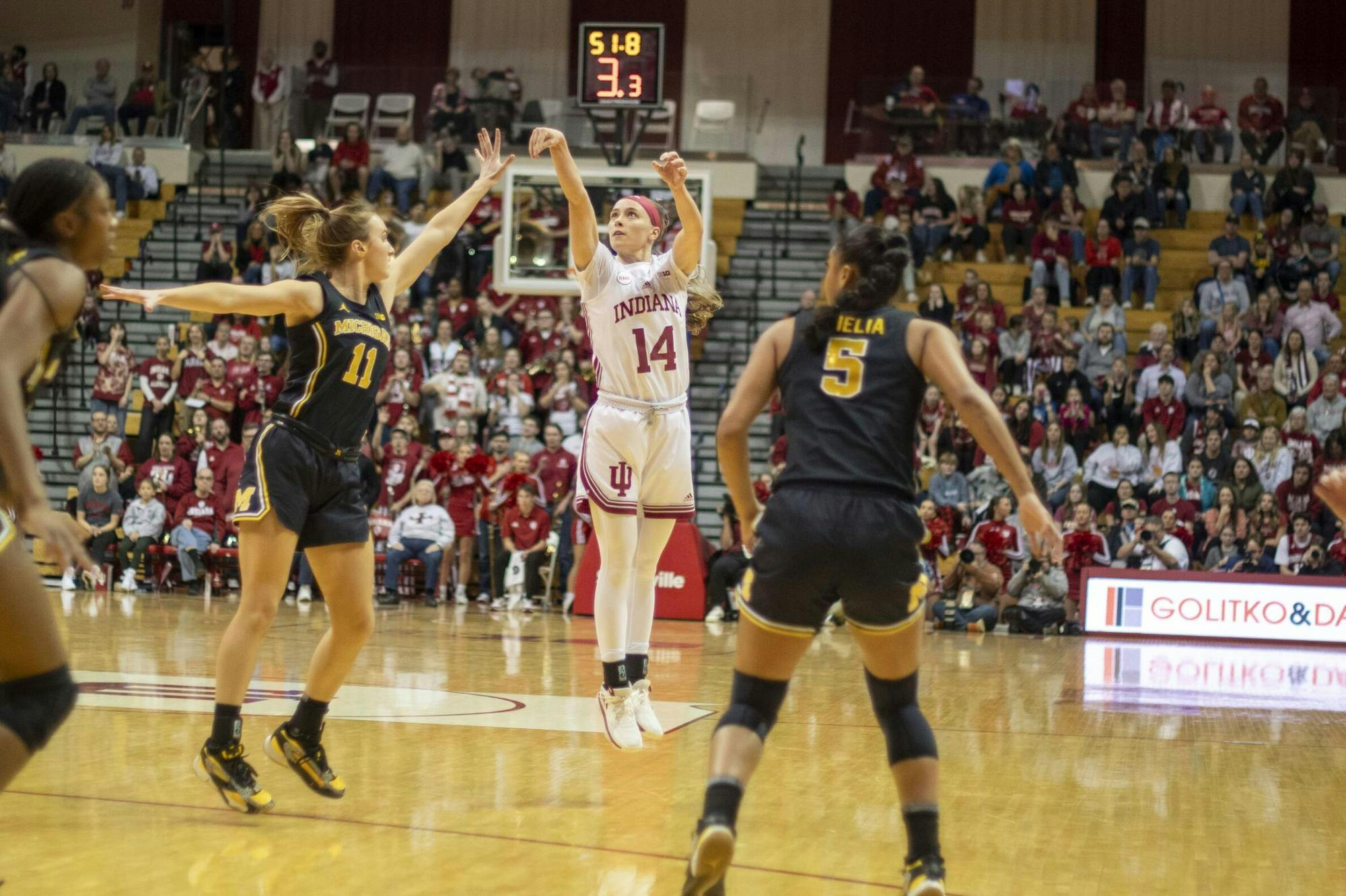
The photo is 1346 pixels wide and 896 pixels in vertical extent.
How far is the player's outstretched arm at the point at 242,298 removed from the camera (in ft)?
16.0

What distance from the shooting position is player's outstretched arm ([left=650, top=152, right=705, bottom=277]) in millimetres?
6215

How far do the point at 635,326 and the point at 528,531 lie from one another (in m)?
9.71

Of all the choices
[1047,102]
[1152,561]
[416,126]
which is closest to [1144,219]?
[1047,102]

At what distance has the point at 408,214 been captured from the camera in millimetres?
21703

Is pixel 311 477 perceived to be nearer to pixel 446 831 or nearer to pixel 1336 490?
pixel 446 831

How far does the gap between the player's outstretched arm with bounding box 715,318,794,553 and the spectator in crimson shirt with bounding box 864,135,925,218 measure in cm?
1756

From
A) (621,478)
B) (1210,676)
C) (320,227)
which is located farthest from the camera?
(1210,676)

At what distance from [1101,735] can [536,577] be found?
9381mm

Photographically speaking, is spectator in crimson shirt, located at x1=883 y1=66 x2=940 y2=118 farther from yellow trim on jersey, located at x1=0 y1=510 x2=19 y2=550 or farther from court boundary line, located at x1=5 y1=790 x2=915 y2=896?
yellow trim on jersey, located at x1=0 y1=510 x2=19 y2=550

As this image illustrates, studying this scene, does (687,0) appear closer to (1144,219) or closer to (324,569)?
(1144,219)

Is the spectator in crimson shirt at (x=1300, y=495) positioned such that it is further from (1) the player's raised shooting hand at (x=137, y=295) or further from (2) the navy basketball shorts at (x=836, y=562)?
(1) the player's raised shooting hand at (x=137, y=295)

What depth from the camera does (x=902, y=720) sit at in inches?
162

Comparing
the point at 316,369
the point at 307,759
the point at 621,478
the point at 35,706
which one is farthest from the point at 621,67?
the point at 35,706

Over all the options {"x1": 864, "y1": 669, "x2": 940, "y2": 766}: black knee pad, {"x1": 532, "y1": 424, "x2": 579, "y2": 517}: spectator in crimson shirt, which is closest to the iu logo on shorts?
{"x1": 864, "y1": 669, "x2": 940, "y2": 766}: black knee pad
